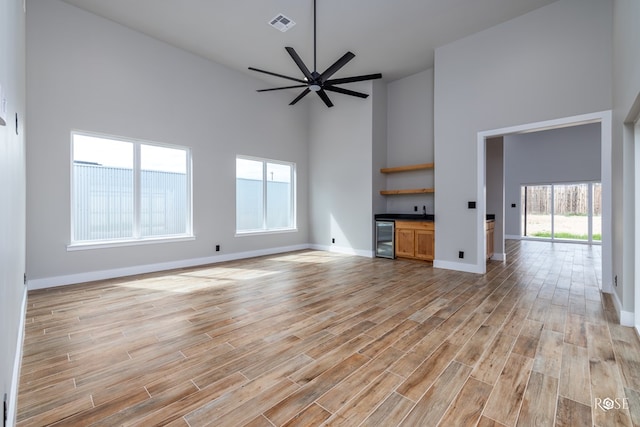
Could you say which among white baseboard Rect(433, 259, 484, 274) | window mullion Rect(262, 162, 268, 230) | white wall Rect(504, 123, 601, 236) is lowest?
white baseboard Rect(433, 259, 484, 274)

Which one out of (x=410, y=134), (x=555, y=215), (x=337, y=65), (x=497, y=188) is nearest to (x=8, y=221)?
(x=337, y=65)

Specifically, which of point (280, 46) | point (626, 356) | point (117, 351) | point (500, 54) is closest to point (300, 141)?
point (280, 46)

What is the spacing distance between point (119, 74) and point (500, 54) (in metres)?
5.92

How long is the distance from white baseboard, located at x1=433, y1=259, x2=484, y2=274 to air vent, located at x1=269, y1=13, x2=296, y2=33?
4.65m

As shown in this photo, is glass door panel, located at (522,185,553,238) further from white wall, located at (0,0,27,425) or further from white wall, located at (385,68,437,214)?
white wall, located at (0,0,27,425)

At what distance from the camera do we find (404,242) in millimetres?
5914

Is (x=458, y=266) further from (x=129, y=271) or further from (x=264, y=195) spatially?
(x=129, y=271)

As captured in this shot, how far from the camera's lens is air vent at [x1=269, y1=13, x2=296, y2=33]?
14.0 ft

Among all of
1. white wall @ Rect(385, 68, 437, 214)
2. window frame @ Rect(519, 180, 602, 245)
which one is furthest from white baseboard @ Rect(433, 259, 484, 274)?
window frame @ Rect(519, 180, 602, 245)

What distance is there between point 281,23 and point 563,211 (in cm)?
1032

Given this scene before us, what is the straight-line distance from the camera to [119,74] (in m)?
4.45

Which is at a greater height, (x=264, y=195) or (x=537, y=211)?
(x=264, y=195)

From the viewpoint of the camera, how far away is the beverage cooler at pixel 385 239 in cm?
606

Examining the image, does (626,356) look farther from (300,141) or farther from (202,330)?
(300,141)
